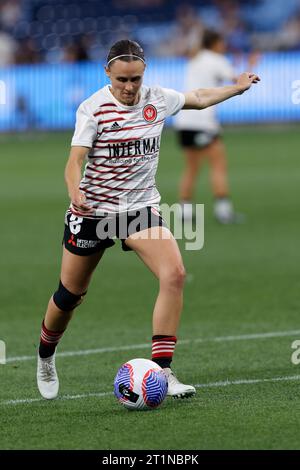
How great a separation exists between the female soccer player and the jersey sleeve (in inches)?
0.4

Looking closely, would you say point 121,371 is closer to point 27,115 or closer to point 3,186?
point 3,186

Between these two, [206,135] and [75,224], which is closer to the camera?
[75,224]

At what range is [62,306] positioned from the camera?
7.80 m

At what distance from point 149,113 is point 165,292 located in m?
1.21

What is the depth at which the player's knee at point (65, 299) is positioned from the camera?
7.73 m

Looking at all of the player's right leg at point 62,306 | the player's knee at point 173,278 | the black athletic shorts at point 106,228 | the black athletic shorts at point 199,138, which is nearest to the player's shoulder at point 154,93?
the black athletic shorts at point 106,228

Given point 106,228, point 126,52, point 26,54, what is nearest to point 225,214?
point 106,228

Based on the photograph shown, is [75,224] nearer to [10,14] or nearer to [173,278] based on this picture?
[173,278]

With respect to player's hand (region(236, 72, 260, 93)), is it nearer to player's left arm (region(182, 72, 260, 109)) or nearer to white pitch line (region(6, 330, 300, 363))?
player's left arm (region(182, 72, 260, 109))

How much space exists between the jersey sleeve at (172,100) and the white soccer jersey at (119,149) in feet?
0.30

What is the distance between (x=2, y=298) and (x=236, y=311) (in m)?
2.54

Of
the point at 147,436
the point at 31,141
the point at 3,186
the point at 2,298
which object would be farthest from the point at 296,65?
the point at 147,436

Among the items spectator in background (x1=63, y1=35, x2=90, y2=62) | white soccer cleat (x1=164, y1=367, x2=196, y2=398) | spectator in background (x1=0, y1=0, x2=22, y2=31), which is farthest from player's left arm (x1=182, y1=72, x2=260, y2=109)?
spectator in background (x1=0, y1=0, x2=22, y2=31)

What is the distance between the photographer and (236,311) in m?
10.9
